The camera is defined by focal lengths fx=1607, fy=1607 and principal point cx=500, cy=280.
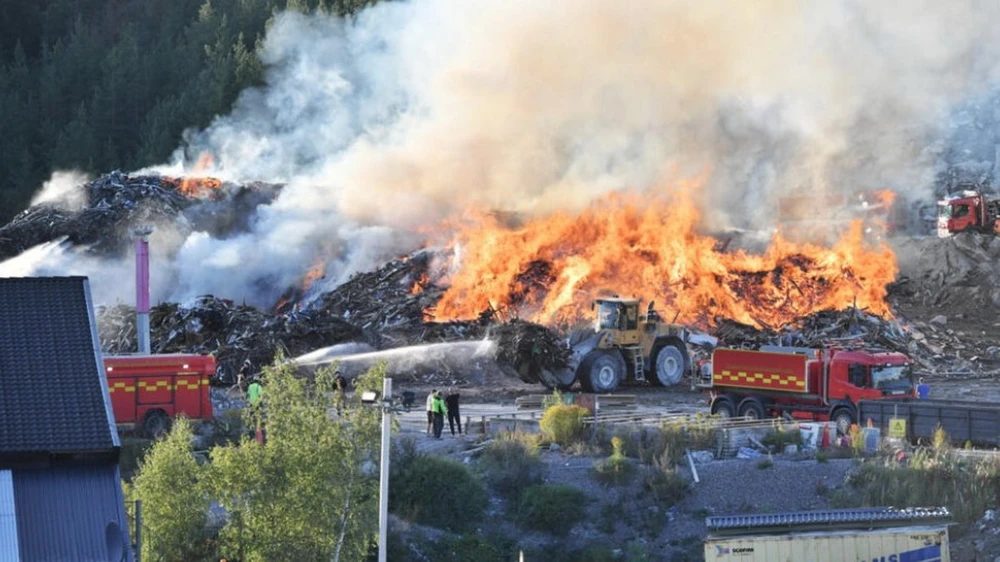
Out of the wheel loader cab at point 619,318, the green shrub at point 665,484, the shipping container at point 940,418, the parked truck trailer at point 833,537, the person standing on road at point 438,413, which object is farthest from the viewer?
the wheel loader cab at point 619,318

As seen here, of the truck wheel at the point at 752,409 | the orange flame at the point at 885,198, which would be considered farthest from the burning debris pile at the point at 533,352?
the orange flame at the point at 885,198

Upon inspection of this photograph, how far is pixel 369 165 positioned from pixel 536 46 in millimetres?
7078

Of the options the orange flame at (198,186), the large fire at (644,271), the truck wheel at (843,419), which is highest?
the orange flame at (198,186)

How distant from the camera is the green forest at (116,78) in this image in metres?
85.0

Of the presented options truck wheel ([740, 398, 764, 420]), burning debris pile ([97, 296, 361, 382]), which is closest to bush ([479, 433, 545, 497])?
truck wheel ([740, 398, 764, 420])

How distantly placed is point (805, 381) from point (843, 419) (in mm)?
1169

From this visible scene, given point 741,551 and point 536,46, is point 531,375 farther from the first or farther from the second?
point 741,551

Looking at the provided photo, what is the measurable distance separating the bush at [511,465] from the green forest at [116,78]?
5456cm

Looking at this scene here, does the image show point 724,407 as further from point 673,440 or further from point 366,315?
point 366,315

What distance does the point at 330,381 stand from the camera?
21781 mm

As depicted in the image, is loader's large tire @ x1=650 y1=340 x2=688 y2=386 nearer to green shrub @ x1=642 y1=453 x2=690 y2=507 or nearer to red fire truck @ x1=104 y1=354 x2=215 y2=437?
green shrub @ x1=642 y1=453 x2=690 y2=507

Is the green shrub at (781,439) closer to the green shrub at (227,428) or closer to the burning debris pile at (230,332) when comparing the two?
the green shrub at (227,428)

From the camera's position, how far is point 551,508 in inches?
1118

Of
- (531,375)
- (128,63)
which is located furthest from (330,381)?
(128,63)
